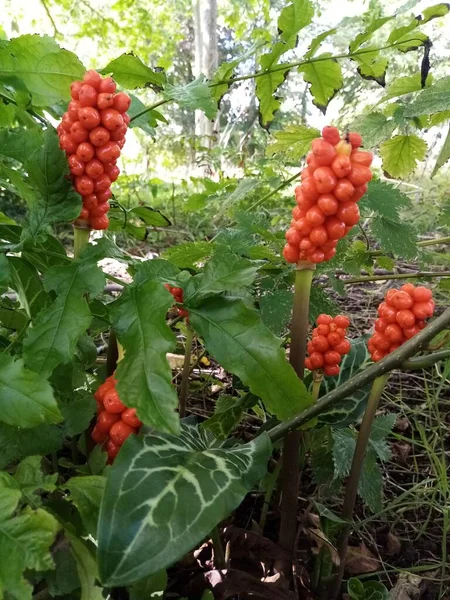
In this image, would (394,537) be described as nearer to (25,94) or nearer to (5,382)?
(5,382)

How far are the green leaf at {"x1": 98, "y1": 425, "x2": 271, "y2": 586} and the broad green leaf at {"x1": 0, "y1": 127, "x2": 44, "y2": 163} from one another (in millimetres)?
595

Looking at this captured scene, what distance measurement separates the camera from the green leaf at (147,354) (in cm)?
72

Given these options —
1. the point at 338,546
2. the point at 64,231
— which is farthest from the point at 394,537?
the point at 64,231

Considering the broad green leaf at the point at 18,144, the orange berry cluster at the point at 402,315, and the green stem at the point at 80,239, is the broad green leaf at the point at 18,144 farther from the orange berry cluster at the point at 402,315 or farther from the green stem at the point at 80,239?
the orange berry cluster at the point at 402,315

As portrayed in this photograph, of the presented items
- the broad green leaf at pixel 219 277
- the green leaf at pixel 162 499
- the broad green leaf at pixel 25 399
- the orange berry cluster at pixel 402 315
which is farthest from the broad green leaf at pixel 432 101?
the broad green leaf at pixel 25 399

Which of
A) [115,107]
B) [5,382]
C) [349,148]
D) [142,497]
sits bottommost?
[142,497]

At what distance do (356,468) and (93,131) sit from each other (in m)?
0.79

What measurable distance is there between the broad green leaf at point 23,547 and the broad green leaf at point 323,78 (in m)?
1.17

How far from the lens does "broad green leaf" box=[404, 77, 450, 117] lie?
1017 mm

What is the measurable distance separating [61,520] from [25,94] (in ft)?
2.80

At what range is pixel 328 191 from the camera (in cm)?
88

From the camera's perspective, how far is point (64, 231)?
3.81 meters

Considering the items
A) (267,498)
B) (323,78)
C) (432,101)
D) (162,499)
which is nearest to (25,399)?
(162,499)

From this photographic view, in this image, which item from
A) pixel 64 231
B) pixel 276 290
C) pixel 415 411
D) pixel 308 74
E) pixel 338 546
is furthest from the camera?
pixel 64 231
